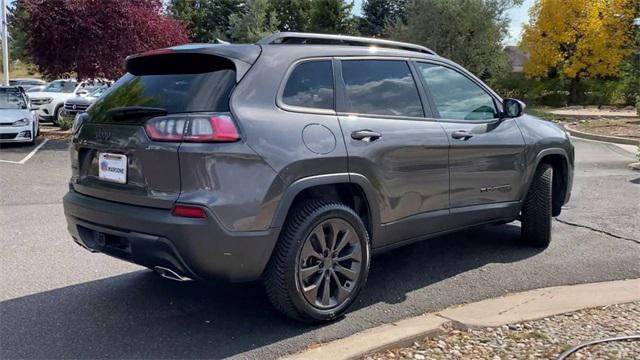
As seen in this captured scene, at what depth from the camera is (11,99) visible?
1404 cm

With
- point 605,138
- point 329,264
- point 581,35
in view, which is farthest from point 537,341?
point 581,35

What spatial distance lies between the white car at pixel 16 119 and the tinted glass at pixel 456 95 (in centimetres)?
1138

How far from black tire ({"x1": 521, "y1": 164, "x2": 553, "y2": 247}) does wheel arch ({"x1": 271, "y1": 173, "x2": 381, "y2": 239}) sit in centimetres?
205

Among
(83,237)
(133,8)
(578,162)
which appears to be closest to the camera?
(83,237)

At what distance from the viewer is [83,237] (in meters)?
3.89

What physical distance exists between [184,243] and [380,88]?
190 centimetres

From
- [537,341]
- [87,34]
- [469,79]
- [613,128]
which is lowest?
[537,341]

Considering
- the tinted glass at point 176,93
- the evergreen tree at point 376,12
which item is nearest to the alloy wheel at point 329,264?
the tinted glass at point 176,93

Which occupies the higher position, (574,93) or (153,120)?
(153,120)

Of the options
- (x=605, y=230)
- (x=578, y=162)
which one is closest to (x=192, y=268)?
(x=605, y=230)

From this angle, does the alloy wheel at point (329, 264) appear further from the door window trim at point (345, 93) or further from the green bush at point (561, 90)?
the green bush at point (561, 90)

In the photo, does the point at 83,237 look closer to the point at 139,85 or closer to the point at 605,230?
the point at 139,85

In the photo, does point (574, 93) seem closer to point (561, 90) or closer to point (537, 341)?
point (561, 90)

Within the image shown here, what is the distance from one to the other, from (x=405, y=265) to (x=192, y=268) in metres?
2.33
